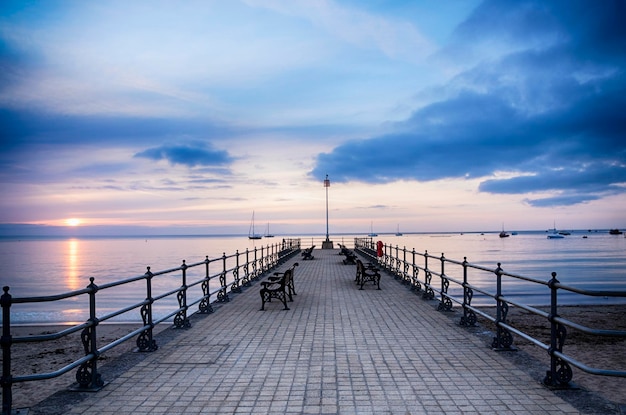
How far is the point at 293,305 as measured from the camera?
472 inches

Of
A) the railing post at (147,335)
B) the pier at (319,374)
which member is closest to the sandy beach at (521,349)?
the railing post at (147,335)

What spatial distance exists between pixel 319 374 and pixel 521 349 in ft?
16.5

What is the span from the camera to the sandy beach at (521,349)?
8.05 m

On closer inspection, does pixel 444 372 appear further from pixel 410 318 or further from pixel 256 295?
pixel 256 295

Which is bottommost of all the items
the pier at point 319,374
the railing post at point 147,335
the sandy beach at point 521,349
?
the sandy beach at point 521,349

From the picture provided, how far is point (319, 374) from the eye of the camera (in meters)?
5.91

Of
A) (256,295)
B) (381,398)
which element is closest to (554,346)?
(381,398)

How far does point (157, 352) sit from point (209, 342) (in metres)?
0.92

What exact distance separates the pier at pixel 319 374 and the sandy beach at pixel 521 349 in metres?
0.85

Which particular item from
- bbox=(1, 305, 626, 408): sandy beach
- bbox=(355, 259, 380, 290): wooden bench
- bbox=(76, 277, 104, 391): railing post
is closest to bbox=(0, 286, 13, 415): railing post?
bbox=(76, 277, 104, 391): railing post

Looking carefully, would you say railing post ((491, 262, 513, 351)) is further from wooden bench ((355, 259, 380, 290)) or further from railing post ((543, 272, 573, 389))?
wooden bench ((355, 259, 380, 290))

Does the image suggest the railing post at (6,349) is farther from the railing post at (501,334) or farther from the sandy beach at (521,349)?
the railing post at (501,334)

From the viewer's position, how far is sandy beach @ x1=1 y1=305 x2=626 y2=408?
8055mm

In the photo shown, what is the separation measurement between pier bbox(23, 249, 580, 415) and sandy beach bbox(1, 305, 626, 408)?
2.79 feet
